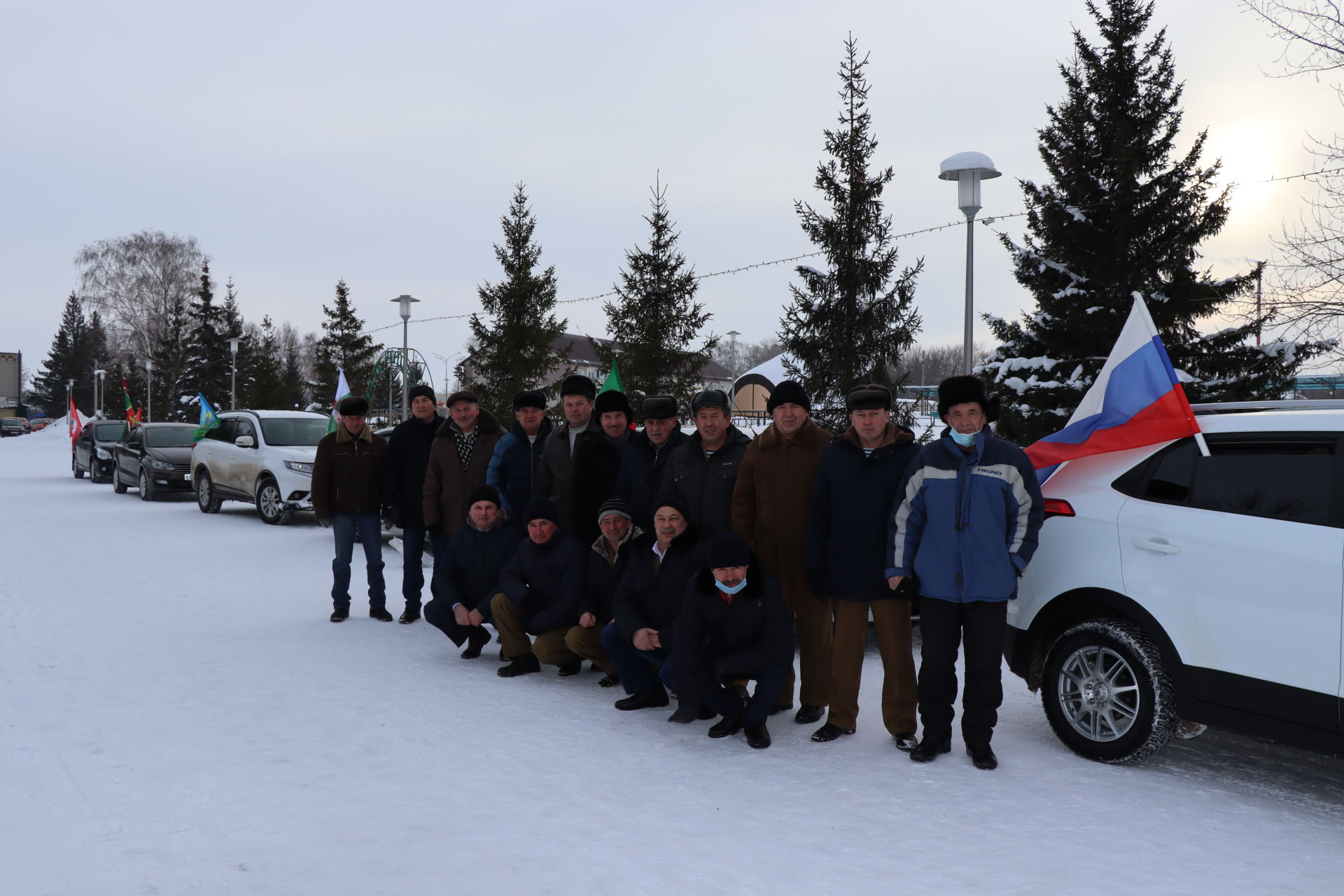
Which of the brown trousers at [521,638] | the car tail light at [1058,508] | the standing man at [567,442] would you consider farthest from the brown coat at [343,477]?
the car tail light at [1058,508]

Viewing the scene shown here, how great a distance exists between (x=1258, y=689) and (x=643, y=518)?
11.5 feet

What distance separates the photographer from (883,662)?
5496 mm

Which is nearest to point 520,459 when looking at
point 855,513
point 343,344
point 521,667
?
point 521,667

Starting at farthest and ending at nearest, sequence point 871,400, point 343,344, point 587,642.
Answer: point 343,344, point 587,642, point 871,400

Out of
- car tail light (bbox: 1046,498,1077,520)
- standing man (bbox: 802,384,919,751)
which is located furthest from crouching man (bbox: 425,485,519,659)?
car tail light (bbox: 1046,498,1077,520)

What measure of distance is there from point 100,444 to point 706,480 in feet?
84.3

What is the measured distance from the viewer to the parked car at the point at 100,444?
26.8 m

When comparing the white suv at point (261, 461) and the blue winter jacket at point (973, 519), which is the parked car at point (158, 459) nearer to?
the white suv at point (261, 461)

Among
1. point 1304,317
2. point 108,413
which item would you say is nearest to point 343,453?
point 1304,317

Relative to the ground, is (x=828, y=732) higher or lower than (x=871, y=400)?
lower

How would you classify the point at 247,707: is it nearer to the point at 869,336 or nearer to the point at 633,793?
the point at 633,793

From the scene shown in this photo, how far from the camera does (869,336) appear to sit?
15.5 meters

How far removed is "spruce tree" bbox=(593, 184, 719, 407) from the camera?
23.5 metres

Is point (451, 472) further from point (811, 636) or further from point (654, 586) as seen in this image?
point (811, 636)
